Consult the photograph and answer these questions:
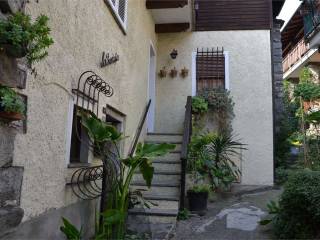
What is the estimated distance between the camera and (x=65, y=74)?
352 centimetres

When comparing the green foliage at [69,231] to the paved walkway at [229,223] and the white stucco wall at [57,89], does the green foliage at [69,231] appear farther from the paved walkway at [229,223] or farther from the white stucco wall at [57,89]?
the paved walkway at [229,223]

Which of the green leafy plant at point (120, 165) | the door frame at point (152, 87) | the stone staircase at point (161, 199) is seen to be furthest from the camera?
the door frame at point (152, 87)

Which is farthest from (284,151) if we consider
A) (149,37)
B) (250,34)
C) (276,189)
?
(149,37)

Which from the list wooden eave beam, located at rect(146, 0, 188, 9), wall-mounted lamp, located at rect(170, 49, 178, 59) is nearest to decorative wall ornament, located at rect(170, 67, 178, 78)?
wall-mounted lamp, located at rect(170, 49, 178, 59)

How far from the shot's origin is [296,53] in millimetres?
15344

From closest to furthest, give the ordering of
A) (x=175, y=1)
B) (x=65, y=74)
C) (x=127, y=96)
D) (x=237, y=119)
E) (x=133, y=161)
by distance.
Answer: (x=65, y=74), (x=133, y=161), (x=127, y=96), (x=175, y=1), (x=237, y=119)

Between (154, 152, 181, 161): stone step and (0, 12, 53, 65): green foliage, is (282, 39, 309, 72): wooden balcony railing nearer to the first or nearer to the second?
(154, 152, 181, 161): stone step

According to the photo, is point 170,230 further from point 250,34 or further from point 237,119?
point 250,34

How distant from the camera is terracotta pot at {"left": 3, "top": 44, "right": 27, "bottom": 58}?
7.51ft

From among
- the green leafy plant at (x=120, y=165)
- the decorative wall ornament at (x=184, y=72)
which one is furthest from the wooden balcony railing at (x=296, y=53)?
the green leafy plant at (x=120, y=165)

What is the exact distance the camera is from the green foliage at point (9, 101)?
227cm

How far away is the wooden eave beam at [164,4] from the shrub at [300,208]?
16.2 feet

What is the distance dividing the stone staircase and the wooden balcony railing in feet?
29.0

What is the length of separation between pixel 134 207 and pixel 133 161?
5.07ft
